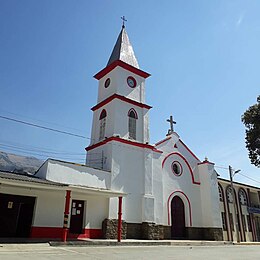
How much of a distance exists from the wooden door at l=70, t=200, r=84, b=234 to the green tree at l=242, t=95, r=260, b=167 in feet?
33.1

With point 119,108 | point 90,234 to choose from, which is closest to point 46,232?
point 90,234

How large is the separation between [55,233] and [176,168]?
36.6 ft

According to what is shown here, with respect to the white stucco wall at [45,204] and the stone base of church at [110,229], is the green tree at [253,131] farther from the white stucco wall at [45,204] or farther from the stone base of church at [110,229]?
the white stucco wall at [45,204]

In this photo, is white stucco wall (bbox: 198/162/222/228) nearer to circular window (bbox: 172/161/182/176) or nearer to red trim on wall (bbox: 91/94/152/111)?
circular window (bbox: 172/161/182/176)

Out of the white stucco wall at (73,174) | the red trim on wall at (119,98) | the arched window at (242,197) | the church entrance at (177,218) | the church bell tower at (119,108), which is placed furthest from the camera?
the arched window at (242,197)

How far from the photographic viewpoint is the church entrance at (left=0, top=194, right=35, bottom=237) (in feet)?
44.1

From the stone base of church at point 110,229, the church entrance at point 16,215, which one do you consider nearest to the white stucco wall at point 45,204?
the church entrance at point 16,215

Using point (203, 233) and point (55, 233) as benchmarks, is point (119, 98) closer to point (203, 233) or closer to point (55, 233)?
point (55, 233)

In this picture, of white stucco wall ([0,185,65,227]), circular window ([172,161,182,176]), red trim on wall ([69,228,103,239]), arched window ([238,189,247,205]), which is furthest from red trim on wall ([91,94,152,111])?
arched window ([238,189,247,205])

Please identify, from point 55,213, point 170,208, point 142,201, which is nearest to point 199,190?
point 170,208

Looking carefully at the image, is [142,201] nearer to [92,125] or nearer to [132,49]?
[92,125]

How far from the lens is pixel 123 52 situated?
71.7ft

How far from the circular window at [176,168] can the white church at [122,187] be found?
3.2 inches

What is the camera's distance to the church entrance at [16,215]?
13.4 metres
